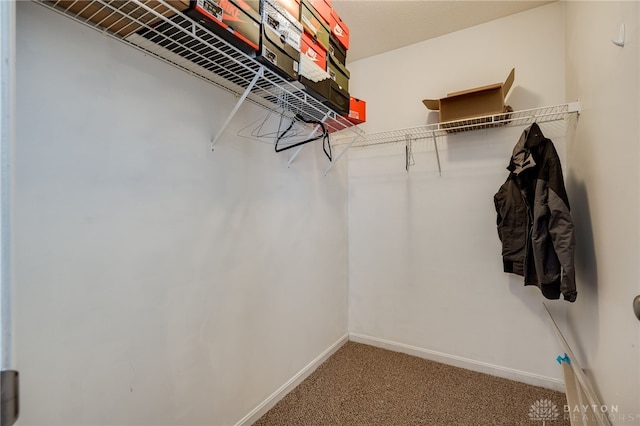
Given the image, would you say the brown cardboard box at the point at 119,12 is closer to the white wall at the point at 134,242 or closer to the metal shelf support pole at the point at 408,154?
the white wall at the point at 134,242

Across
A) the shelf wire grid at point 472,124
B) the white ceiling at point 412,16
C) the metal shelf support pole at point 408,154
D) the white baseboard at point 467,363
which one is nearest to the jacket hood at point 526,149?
the shelf wire grid at point 472,124

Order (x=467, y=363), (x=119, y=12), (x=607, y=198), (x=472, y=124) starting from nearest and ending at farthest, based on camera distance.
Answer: (x=119, y=12) → (x=607, y=198) → (x=472, y=124) → (x=467, y=363)

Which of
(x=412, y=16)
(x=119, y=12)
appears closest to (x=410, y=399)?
(x=119, y=12)

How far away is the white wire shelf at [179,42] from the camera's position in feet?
2.96

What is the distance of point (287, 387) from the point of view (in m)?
1.91

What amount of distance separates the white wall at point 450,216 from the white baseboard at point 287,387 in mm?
383

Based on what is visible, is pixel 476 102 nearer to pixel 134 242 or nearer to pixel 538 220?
pixel 538 220

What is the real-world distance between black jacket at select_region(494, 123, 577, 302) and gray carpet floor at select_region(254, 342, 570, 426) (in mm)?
794

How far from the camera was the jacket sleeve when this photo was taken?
4.72ft

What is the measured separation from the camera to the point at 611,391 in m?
1.20

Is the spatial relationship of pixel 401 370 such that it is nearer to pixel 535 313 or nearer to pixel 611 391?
pixel 535 313

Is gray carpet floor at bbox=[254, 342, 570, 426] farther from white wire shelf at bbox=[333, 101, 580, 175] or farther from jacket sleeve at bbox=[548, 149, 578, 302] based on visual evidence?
white wire shelf at bbox=[333, 101, 580, 175]

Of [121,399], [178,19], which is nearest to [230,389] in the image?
[121,399]

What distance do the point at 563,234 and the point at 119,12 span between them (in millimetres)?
2129
